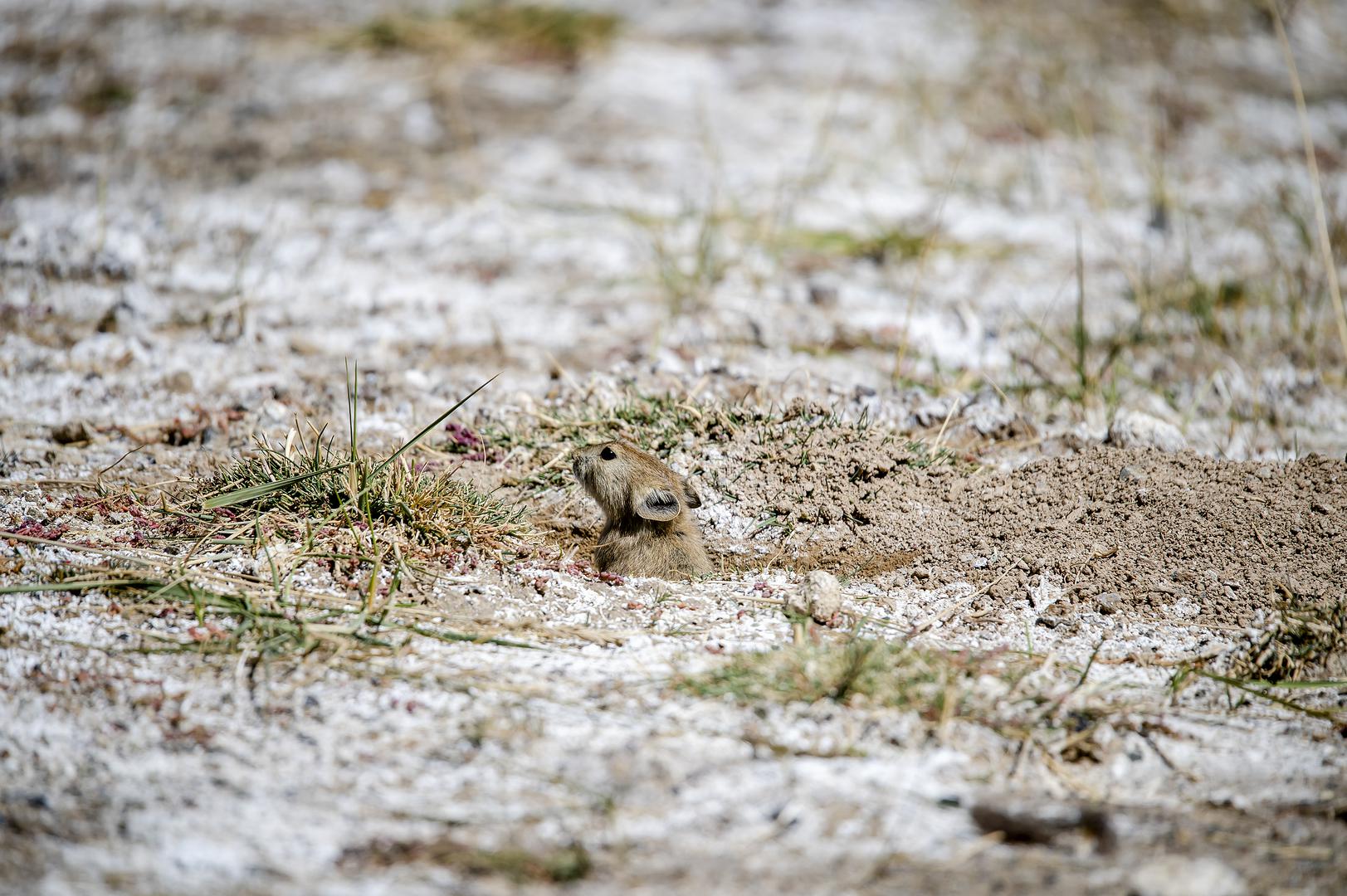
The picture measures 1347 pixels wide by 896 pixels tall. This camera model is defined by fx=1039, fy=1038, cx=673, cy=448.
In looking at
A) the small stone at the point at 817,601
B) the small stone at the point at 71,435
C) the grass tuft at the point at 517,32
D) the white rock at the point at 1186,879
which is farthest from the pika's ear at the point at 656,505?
the grass tuft at the point at 517,32

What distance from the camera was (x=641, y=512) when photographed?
389cm

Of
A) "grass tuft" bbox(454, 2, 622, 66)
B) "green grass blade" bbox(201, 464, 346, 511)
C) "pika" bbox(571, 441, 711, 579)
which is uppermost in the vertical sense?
"grass tuft" bbox(454, 2, 622, 66)

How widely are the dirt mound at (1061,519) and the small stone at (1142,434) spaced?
0.35 metres

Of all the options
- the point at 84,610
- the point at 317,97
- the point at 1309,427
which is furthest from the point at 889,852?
the point at 317,97

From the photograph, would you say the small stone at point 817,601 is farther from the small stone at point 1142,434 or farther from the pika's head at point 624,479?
the small stone at point 1142,434

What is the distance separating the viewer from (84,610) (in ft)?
10.0

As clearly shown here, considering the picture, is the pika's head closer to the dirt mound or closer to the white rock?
the dirt mound

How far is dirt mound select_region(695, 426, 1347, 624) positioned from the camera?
360 centimetres

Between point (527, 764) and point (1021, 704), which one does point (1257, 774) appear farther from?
point (527, 764)

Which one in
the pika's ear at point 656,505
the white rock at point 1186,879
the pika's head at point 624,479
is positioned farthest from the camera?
the pika's head at point 624,479

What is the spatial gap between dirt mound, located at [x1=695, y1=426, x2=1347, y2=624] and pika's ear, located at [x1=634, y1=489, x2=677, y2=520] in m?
0.28

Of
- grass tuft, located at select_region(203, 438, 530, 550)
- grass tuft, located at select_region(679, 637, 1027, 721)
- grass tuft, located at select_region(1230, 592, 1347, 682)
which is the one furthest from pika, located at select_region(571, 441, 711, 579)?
grass tuft, located at select_region(1230, 592, 1347, 682)

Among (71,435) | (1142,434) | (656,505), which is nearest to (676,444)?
(656,505)

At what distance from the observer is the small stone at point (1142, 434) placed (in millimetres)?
4465
